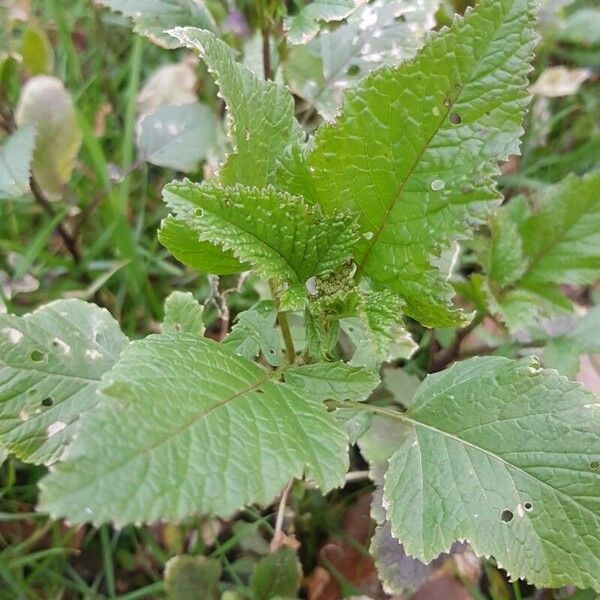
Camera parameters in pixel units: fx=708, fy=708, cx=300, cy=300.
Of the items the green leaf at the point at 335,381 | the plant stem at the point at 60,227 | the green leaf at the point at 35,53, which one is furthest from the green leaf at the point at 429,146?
the green leaf at the point at 35,53

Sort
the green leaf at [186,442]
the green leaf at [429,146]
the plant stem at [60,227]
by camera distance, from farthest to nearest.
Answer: the plant stem at [60,227] → the green leaf at [429,146] → the green leaf at [186,442]

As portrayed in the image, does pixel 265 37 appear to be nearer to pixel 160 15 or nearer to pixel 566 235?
pixel 160 15

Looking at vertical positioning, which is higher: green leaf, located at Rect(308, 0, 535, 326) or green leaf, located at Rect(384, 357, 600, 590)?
green leaf, located at Rect(308, 0, 535, 326)

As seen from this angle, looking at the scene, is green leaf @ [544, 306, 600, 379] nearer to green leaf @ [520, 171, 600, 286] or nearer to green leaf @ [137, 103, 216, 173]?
green leaf @ [520, 171, 600, 286]

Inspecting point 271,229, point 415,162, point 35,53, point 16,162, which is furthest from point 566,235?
point 35,53

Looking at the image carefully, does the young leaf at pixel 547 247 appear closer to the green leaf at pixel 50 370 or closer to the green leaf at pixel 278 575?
the green leaf at pixel 278 575

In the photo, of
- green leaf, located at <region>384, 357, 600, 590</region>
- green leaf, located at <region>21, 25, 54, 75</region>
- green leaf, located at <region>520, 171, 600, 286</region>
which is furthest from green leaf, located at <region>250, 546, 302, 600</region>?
green leaf, located at <region>21, 25, 54, 75</region>
